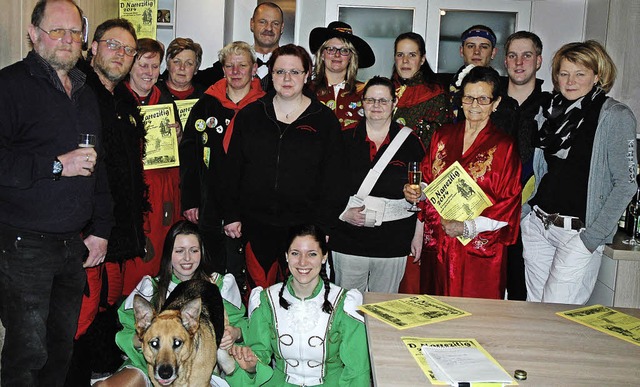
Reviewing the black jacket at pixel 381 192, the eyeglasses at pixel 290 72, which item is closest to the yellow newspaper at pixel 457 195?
the black jacket at pixel 381 192

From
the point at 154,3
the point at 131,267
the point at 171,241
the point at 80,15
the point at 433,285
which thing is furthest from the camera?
the point at 154,3

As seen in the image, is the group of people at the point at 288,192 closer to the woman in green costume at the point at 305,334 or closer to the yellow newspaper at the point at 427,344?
the woman in green costume at the point at 305,334

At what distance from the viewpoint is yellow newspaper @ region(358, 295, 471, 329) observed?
2115 mm

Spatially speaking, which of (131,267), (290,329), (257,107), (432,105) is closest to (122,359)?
(131,267)

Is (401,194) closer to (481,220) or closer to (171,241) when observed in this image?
(481,220)

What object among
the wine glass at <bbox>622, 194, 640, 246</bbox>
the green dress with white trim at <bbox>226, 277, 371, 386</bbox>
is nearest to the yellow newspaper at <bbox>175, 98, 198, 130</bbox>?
the green dress with white trim at <bbox>226, 277, 371, 386</bbox>

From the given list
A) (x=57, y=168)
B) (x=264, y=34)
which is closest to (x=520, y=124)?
(x=264, y=34)

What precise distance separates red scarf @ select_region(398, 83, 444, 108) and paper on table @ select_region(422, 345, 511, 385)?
2116 mm

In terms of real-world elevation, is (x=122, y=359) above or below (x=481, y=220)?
below

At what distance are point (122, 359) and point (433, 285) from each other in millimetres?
1691

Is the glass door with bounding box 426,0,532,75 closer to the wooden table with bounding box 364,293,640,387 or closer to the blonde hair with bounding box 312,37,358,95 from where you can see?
the blonde hair with bounding box 312,37,358,95

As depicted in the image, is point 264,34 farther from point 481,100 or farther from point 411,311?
point 411,311

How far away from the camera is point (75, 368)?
10.1 ft

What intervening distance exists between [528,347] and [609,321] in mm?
464
